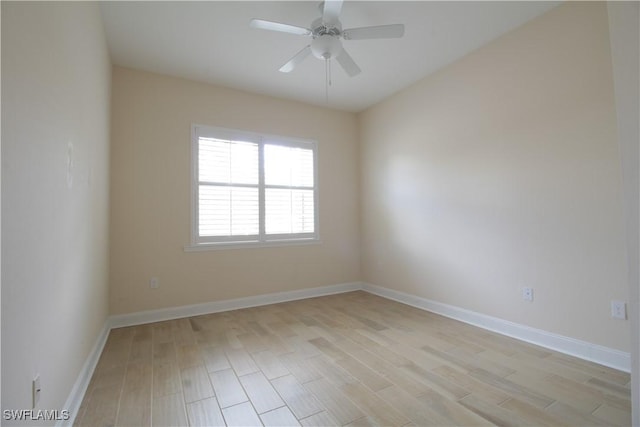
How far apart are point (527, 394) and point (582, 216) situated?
4.66 ft

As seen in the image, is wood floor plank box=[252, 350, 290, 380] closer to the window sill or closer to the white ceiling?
the window sill

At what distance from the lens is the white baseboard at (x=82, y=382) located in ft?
5.29

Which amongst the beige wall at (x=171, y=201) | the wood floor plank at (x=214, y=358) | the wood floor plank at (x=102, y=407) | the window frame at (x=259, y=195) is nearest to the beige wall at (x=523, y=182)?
the window frame at (x=259, y=195)

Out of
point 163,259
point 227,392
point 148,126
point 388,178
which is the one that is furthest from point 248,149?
point 227,392

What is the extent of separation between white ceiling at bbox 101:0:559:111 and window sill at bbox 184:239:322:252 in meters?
1.99

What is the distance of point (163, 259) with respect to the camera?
11.1 ft

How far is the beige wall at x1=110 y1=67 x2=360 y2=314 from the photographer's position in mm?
3205

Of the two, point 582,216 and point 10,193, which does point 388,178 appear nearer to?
point 582,216

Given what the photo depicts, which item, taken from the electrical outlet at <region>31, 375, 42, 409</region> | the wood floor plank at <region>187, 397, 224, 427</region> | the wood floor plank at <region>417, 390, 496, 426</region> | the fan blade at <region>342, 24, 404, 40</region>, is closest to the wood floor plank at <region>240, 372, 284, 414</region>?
the wood floor plank at <region>187, 397, 224, 427</region>

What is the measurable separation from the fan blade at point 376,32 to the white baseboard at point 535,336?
8.85 ft

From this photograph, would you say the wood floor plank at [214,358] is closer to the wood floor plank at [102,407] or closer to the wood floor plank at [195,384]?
the wood floor plank at [195,384]

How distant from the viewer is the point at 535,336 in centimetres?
259

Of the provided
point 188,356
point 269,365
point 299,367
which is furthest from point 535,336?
point 188,356

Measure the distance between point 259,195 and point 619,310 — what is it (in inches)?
141
